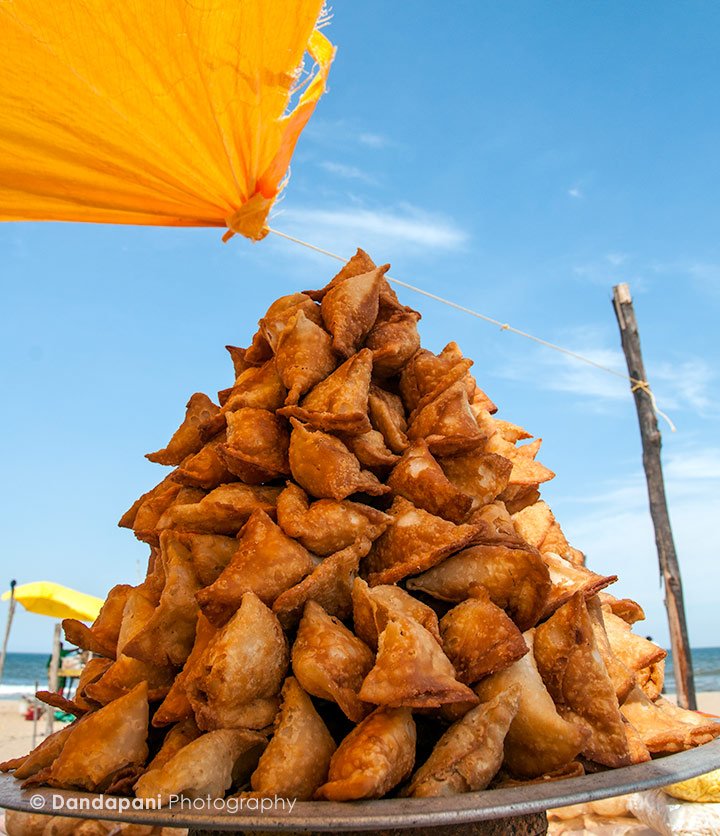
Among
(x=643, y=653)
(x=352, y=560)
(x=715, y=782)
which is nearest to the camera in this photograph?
(x=352, y=560)

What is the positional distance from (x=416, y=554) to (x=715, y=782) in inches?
130

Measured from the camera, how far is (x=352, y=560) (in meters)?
1.79

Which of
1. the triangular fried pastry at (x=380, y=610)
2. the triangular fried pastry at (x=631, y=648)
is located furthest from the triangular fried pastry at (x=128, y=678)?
the triangular fried pastry at (x=631, y=648)

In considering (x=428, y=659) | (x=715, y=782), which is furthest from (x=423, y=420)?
(x=715, y=782)

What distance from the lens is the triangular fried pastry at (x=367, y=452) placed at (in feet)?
6.63

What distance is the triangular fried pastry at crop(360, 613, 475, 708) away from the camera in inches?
55.6

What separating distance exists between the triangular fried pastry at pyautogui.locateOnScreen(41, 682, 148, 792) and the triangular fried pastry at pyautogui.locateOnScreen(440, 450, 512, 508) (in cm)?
Result: 107

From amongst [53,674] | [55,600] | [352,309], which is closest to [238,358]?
[352,309]

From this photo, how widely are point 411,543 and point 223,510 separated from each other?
541 millimetres

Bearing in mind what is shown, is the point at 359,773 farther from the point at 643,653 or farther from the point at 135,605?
the point at 643,653

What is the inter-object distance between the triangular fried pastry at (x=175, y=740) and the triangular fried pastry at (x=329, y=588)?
1.06 feet

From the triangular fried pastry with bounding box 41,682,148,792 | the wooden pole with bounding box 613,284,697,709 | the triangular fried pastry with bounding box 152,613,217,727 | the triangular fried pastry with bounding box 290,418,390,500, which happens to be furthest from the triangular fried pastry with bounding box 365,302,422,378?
the wooden pole with bounding box 613,284,697,709

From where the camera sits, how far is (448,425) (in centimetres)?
212

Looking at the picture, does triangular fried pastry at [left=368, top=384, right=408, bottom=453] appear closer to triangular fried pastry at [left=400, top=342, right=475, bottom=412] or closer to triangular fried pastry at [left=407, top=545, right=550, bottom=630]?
triangular fried pastry at [left=400, top=342, right=475, bottom=412]
